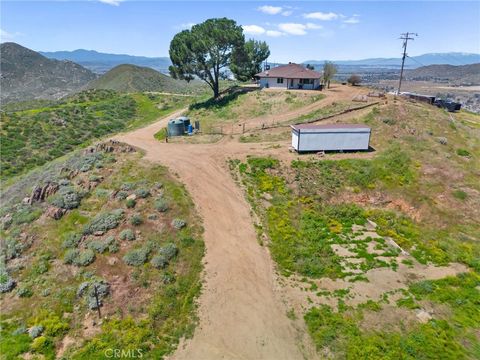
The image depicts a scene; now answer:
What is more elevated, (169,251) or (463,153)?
(463,153)

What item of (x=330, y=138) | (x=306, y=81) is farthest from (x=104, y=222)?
(x=306, y=81)

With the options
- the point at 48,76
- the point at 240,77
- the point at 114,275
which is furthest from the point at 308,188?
the point at 48,76

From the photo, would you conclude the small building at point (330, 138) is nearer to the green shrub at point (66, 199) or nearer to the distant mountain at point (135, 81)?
the green shrub at point (66, 199)

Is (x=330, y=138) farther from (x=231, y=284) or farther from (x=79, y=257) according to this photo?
(x=79, y=257)

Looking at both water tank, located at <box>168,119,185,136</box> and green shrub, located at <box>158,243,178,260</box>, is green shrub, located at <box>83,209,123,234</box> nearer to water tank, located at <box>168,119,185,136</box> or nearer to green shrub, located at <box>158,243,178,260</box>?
green shrub, located at <box>158,243,178,260</box>

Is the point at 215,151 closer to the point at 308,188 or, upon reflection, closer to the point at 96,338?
the point at 308,188

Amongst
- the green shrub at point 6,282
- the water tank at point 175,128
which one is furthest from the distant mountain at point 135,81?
the green shrub at point 6,282
